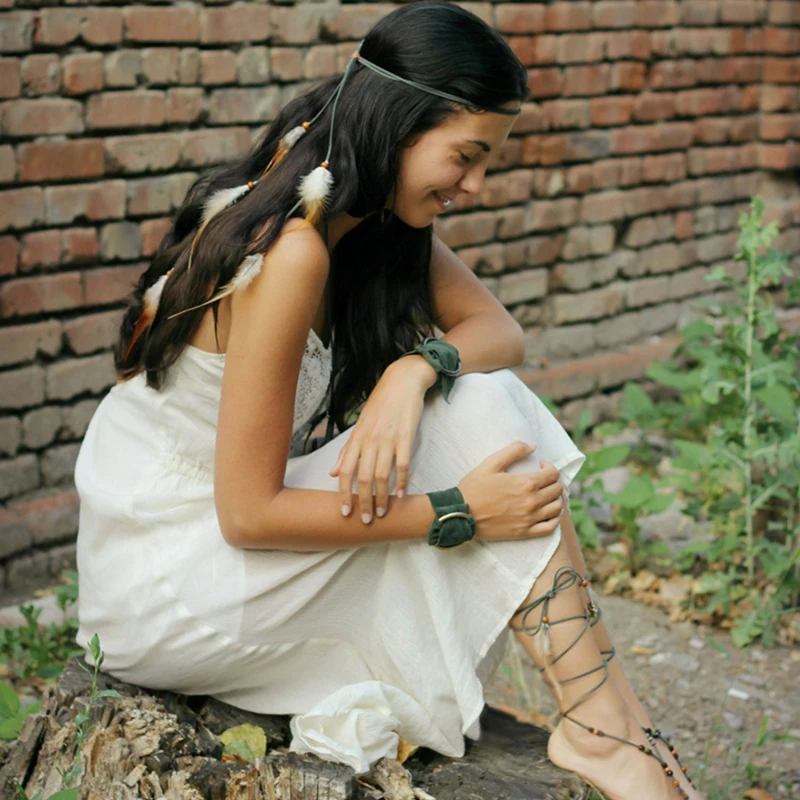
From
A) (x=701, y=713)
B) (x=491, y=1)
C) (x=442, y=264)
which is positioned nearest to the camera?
(x=442, y=264)

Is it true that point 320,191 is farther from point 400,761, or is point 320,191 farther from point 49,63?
point 49,63

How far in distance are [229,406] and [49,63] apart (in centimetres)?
164

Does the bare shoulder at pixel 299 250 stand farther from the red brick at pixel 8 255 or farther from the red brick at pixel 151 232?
the red brick at pixel 151 232

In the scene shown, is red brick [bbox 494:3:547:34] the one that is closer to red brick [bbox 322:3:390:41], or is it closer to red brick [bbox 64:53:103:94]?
red brick [bbox 322:3:390:41]

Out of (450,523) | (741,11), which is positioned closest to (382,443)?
(450,523)

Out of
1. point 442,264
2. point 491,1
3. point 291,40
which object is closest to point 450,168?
point 442,264

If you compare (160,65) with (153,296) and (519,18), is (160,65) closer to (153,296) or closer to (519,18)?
(153,296)

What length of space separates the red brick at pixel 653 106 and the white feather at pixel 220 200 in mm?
3181

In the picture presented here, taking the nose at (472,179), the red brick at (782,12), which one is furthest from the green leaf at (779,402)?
the red brick at (782,12)

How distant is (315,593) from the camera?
2.04 metres

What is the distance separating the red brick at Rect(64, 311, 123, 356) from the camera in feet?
10.9

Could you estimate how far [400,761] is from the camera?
6.89 feet

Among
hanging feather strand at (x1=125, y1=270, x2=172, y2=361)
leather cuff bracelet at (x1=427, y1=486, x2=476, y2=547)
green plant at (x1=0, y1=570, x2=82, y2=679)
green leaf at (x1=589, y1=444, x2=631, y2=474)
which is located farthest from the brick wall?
leather cuff bracelet at (x1=427, y1=486, x2=476, y2=547)

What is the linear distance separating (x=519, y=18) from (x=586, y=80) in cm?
47
